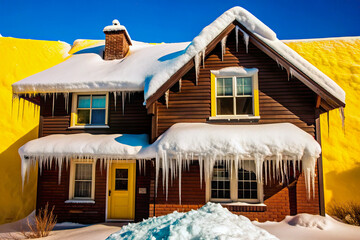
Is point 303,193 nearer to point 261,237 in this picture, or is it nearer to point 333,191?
point 261,237

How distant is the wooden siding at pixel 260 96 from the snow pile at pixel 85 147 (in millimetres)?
969

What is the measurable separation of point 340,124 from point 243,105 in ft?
48.9

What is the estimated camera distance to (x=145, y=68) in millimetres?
9805

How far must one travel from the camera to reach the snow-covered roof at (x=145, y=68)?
7.68 metres

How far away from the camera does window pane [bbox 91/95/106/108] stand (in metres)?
10.1

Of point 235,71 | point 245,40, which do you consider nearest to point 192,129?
point 235,71

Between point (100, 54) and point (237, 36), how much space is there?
284 inches

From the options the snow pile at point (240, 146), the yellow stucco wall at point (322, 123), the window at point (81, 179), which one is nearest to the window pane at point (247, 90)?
the snow pile at point (240, 146)

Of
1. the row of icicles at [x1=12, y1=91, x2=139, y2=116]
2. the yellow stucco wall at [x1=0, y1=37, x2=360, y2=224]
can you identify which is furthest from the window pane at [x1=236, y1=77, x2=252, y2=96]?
the yellow stucco wall at [x1=0, y1=37, x2=360, y2=224]

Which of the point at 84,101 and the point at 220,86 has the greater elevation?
the point at 220,86

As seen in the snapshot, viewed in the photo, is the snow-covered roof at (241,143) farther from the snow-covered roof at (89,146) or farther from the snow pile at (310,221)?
the snow pile at (310,221)

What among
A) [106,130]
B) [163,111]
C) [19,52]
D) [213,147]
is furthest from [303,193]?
[19,52]

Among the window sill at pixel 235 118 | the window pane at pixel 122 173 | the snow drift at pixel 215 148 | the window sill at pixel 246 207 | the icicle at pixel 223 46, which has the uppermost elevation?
the icicle at pixel 223 46

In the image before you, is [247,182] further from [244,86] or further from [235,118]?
[244,86]
